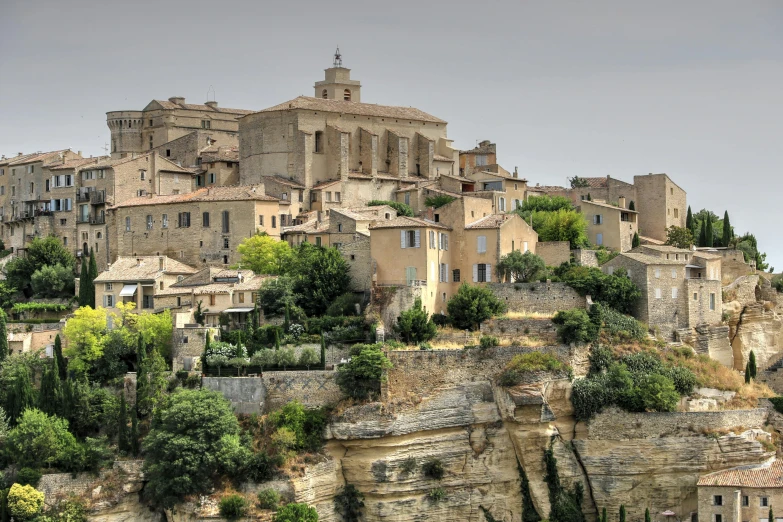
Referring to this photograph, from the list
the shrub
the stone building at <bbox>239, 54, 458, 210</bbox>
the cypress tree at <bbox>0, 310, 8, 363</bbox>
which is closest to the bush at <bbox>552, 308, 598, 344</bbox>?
the shrub

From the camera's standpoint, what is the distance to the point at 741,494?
2002 inches

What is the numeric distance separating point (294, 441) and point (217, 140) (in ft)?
117

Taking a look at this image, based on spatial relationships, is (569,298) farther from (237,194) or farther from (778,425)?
(237,194)

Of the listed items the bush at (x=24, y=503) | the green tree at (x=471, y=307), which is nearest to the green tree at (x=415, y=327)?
the green tree at (x=471, y=307)

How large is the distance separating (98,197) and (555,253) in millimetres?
26204

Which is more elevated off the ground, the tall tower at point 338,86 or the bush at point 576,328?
the tall tower at point 338,86

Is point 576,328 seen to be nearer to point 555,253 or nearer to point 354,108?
point 555,253

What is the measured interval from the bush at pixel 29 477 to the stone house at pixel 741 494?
25.0m

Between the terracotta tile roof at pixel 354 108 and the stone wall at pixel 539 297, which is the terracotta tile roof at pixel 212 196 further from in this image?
the stone wall at pixel 539 297

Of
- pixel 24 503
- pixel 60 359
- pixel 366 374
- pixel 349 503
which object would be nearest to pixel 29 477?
pixel 24 503

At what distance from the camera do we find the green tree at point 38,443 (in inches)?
2151

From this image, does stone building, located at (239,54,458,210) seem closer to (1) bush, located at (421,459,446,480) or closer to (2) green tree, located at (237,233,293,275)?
(2) green tree, located at (237,233,293,275)

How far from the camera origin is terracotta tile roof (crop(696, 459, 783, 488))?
50688mm

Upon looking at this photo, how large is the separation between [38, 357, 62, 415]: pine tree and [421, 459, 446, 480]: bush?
15.1 meters
